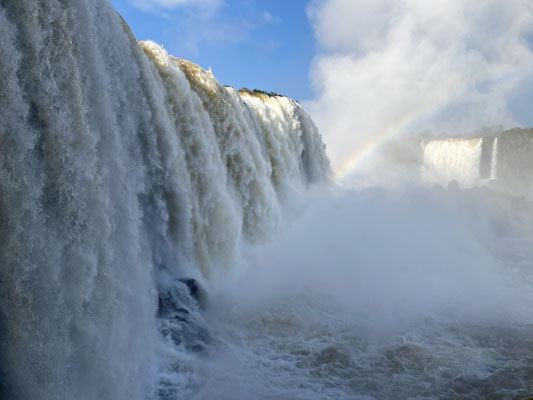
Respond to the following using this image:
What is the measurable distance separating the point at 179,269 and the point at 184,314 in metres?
0.99

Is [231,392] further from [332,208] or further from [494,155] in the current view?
[494,155]

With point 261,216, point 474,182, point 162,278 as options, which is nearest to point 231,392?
point 162,278

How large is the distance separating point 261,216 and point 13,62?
8.44 meters

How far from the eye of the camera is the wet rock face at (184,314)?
6027mm

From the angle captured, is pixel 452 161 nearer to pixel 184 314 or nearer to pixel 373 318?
pixel 373 318

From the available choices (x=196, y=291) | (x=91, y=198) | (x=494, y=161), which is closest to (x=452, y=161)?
Answer: (x=494, y=161)

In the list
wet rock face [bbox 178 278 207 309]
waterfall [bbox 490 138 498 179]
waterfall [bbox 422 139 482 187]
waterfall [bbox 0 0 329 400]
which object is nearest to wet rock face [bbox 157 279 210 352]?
wet rock face [bbox 178 278 207 309]

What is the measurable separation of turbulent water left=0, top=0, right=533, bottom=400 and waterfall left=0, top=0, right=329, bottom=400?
0.06 feet

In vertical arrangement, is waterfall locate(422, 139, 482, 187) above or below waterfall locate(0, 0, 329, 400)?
above

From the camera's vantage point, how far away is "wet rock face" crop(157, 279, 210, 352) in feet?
19.8

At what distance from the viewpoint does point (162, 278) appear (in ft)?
22.5

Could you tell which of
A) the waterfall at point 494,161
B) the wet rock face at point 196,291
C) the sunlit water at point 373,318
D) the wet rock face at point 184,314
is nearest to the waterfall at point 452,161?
the waterfall at point 494,161

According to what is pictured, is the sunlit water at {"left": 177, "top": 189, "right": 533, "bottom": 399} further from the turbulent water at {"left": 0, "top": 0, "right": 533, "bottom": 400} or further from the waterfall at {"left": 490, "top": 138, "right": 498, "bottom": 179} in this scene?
the waterfall at {"left": 490, "top": 138, "right": 498, "bottom": 179}

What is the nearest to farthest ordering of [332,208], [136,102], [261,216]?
[136,102]
[261,216]
[332,208]
